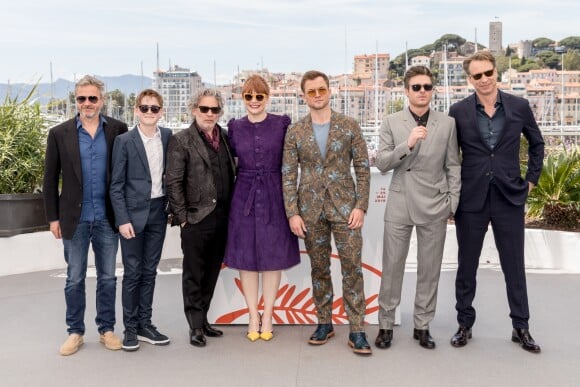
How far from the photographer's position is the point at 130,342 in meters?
3.82

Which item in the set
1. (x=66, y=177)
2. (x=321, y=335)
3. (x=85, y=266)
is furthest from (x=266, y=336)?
(x=66, y=177)

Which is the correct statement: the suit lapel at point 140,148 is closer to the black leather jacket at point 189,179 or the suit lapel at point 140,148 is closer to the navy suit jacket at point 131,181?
the navy suit jacket at point 131,181

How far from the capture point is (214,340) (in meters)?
4.02

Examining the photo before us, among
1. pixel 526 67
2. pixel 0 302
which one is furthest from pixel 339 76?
pixel 0 302

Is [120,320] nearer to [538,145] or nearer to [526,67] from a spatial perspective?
[538,145]

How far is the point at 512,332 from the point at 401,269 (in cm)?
83

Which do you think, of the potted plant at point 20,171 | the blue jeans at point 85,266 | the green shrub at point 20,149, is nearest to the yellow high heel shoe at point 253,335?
the blue jeans at point 85,266

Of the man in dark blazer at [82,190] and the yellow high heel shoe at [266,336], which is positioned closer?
the man in dark blazer at [82,190]

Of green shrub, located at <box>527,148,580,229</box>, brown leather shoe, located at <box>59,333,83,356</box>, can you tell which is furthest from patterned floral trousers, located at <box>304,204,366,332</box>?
green shrub, located at <box>527,148,580,229</box>

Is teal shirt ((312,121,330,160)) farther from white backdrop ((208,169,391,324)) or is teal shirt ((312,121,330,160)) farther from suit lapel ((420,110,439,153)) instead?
white backdrop ((208,169,391,324))

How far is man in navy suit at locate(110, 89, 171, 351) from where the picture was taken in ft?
12.0

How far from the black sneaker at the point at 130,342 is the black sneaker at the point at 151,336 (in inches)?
4.4

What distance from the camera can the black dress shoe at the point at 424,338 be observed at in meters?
3.79

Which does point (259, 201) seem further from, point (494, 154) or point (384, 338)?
point (494, 154)
